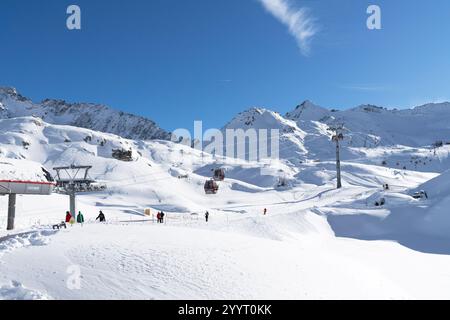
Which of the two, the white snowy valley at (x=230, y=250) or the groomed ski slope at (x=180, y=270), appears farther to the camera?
the white snowy valley at (x=230, y=250)

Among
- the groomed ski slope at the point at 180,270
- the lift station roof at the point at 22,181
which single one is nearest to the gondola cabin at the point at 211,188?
the lift station roof at the point at 22,181

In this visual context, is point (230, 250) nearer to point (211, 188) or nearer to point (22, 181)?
point (22, 181)

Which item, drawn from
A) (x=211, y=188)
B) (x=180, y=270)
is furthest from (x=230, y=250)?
(x=211, y=188)

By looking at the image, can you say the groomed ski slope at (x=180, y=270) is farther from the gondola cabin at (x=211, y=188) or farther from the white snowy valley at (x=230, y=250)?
the gondola cabin at (x=211, y=188)

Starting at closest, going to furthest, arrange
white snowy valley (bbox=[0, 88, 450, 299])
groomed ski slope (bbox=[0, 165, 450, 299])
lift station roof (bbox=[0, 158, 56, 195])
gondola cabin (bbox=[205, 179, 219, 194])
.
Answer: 1. groomed ski slope (bbox=[0, 165, 450, 299])
2. white snowy valley (bbox=[0, 88, 450, 299])
3. lift station roof (bbox=[0, 158, 56, 195])
4. gondola cabin (bbox=[205, 179, 219, 194])

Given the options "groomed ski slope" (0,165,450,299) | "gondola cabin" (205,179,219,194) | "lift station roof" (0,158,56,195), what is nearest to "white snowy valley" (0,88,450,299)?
"groomed ski slope" (0,165,450,299)

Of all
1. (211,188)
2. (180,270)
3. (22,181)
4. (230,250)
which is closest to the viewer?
(180,270)

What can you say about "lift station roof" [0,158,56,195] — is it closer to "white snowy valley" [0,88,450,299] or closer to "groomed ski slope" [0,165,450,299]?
"white snowy valley" [0,88,450,299]

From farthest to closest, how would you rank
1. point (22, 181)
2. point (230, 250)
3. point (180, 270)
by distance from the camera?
point (22, 181)
point (230, 250)
point (180, 270)

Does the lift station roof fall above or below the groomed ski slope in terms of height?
above

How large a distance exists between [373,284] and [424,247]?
18.2m

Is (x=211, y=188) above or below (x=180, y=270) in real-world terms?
above

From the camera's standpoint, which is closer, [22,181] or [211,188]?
[22,181]
